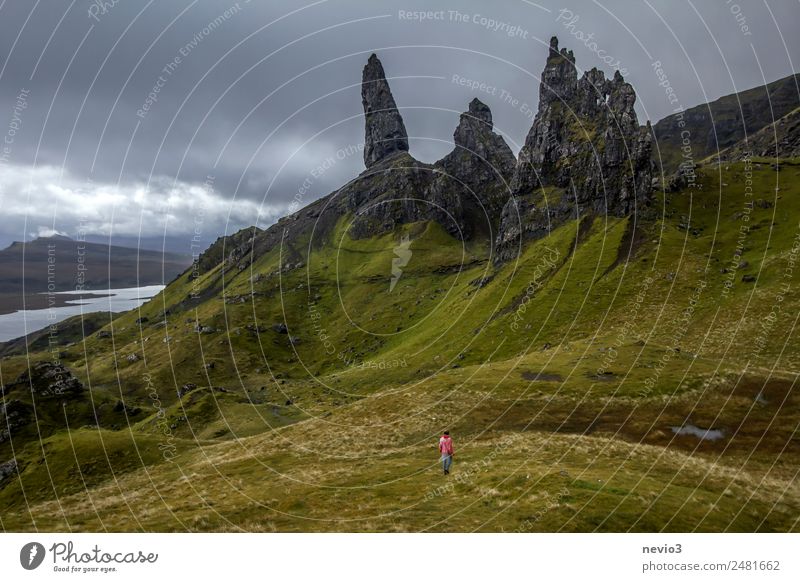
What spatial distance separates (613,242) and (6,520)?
471ft

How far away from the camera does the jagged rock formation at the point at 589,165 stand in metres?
156

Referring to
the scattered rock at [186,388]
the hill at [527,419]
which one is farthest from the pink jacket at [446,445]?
the scattered rock at [186,388]

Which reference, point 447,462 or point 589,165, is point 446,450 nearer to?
point 447,462

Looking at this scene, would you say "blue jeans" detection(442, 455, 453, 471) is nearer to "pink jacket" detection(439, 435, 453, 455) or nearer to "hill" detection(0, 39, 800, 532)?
"pink jacket" detection(439, 435, 453, 455)

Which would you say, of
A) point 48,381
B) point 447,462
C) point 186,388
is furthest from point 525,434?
point 186,388

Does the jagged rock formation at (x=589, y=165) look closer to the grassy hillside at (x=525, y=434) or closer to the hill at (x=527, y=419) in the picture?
the hill at (x=527, y=419)

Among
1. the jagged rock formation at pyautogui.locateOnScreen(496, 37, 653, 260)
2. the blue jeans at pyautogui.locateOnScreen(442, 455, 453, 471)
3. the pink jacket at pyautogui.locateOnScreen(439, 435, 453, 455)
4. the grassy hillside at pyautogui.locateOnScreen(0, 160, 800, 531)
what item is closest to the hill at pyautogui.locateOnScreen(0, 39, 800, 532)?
the grassy hillside at pyautogui.locateOnScreen(0, 160, 800, 531)

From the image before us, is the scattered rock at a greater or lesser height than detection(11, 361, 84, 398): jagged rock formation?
lesser

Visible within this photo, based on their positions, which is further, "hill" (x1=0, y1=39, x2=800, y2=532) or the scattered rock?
the scattered rock

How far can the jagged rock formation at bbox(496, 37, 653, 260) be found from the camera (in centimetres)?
15562

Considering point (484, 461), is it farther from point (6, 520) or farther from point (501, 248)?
point (501, 248)

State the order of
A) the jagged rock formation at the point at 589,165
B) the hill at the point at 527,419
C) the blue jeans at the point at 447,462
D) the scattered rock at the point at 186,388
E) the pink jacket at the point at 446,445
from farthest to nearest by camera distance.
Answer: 1. the jagged rock formation at the point at 589,165
2. the scattered rock at the point at 186,388
3. the blue jeans at the point at 447,462
4. the pink jacket at the point at 446,445
5. the hill at the point at 527,419

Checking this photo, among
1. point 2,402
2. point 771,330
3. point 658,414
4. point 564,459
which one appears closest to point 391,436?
point 564,459

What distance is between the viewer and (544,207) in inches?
7283
